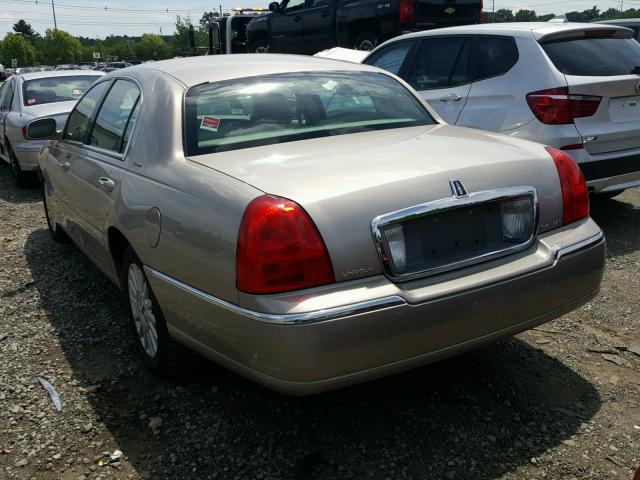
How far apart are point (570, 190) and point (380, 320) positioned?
1219 mm

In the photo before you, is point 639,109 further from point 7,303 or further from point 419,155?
point 7,303

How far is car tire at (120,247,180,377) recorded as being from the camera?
3119mm

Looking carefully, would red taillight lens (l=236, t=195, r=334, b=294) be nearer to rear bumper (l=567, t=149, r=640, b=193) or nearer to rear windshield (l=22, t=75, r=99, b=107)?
rear bumper (l=567, t=149, r=640, b=193)

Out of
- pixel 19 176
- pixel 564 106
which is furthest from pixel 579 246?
pixel 19 176

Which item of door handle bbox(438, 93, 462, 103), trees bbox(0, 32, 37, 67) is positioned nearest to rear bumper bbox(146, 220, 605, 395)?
door handle bbox(438, 93, 462, 103)

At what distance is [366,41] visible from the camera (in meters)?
12.4

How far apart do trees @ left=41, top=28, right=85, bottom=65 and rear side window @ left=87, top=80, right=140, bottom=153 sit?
378 ft

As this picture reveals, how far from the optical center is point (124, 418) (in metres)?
3.01

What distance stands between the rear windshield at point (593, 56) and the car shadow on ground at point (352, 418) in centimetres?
269

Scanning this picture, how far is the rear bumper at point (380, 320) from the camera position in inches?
90.1

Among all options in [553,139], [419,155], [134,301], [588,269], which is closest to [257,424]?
[134,301]

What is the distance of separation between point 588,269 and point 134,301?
89.1 inches

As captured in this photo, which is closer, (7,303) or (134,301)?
(134,301)

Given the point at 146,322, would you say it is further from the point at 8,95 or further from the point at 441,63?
the point at 8,95
